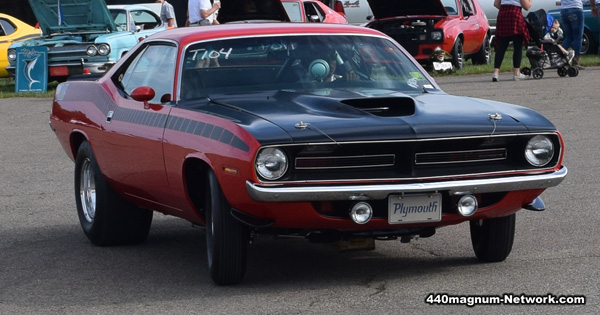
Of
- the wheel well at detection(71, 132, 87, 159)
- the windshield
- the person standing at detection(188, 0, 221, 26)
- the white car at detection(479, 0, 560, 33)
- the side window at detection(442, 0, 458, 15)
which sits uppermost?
the windshield

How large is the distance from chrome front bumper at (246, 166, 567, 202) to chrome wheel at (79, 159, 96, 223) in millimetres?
2597

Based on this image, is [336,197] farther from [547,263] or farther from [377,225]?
[547,263]

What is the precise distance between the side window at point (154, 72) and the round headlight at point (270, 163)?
1.40 m

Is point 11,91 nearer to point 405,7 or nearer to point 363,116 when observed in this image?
point 405,7

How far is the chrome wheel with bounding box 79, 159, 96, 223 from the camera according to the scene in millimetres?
8047

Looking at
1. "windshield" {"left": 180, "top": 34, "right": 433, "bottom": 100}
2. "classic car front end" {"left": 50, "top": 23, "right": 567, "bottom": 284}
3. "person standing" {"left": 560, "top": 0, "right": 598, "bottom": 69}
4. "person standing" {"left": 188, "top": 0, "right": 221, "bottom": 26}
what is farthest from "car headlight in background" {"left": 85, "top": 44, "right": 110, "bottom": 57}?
"windshield" {"left": 180, "top": 34, "right": 433, "bottom": 100}

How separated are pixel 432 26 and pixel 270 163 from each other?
16.7m

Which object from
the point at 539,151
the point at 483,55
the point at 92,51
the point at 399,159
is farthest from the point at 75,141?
the point at 483,55

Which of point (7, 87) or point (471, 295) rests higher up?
point (471, 295)

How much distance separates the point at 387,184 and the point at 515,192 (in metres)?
0.78

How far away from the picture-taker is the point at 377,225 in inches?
233

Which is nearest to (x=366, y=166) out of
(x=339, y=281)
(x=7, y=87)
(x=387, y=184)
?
(x=387, y=184)

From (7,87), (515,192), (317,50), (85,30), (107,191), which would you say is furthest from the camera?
(7,87)

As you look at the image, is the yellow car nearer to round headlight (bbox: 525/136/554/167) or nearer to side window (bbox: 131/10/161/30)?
side window (bbox: 131/10/161/30)
